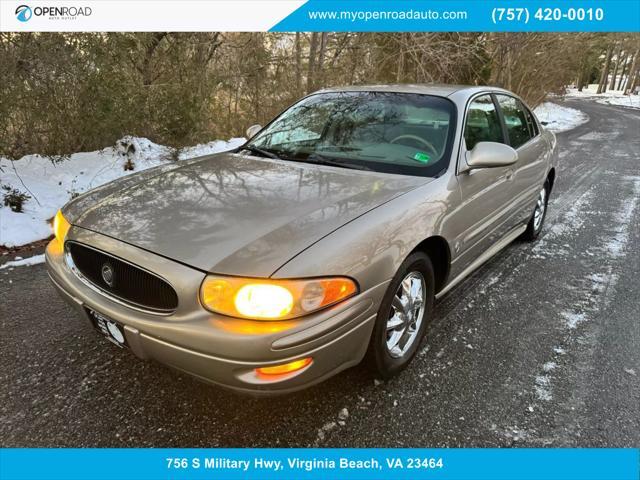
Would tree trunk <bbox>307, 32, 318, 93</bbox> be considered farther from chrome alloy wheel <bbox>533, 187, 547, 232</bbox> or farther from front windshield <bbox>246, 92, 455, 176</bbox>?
front windshield <bbox>246, 92, 455, 176</bbox>

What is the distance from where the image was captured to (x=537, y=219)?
453cm

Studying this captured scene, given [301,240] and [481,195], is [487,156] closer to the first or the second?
[481,195]

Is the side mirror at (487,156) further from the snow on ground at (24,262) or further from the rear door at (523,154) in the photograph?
the snow on ground at (24,262)

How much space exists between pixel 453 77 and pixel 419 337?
10264 mm

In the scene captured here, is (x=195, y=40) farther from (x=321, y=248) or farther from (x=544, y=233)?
(x=321, y=248)

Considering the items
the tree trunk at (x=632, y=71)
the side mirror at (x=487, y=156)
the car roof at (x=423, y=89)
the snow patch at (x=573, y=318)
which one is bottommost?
the snow patch at (x=573, y=318)

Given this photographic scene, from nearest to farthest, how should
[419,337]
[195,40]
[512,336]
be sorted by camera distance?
[419,337]
[512,336]
[195,40]

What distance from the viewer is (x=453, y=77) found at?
37.0ft

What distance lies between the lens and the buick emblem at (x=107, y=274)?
200cm

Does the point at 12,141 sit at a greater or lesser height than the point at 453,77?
lesser

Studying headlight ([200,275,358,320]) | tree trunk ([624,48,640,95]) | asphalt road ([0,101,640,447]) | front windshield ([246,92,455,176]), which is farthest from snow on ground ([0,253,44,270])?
tree trunk ([624,48,640,95])

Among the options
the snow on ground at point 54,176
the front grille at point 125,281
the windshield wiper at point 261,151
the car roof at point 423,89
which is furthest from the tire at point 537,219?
the snow on ground at point 54,176

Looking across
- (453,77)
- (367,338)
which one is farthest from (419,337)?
(453,77)

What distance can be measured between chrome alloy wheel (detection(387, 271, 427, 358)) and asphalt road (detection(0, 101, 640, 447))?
6.9 inches
